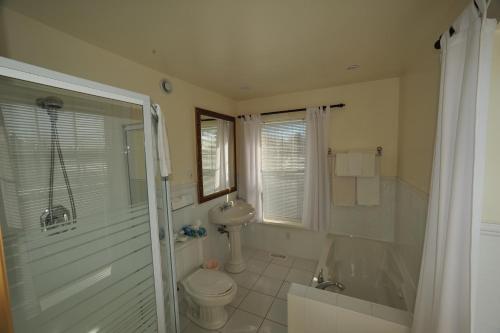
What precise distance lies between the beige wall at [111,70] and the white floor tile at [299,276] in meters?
1.71

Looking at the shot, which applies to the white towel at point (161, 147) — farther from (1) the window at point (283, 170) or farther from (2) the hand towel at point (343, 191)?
(2) the hand towel at point (343, 191)

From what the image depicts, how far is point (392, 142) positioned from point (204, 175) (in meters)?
2.29

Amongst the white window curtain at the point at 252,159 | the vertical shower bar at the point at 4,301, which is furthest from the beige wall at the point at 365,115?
the vertical shower bar at the point at 4,301

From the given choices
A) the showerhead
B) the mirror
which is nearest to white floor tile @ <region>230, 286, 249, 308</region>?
the mirror

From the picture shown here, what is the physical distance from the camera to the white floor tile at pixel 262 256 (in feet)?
9.35

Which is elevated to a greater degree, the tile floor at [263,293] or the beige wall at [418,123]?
the beige wall at [418,123]

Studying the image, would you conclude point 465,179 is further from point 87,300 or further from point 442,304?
point 87,300

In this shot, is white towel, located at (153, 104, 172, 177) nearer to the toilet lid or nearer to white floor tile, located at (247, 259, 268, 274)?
the toilet lid

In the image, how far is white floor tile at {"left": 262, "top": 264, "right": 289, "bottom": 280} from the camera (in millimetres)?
2480

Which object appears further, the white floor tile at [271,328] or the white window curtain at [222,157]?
the white window curtain at [222,157]

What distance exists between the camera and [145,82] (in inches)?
70.1

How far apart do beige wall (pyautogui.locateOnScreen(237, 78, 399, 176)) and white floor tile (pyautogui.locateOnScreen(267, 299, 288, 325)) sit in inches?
74.4

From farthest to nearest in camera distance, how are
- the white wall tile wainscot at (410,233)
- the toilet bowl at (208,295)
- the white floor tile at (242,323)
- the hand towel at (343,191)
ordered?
the hand towel at (343,191) → the white floor tile at (242,323) → the toilet bowl at (208,295) → the white wall tile wainscot at (410,233)

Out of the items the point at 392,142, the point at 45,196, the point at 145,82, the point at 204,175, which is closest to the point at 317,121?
the point at 392,142
